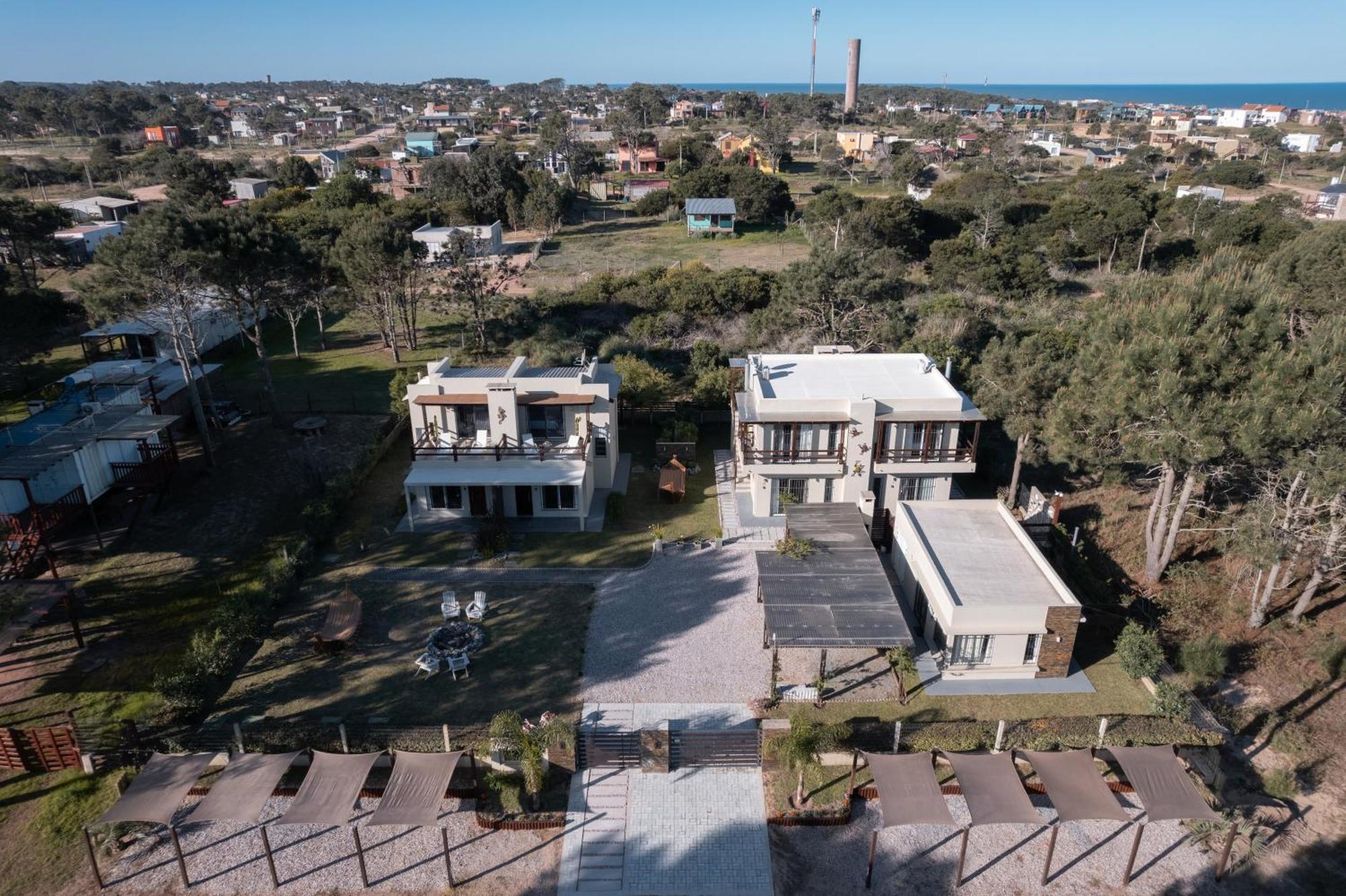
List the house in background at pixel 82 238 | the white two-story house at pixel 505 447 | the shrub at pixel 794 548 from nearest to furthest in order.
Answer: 1. the shrub at pixel 794 548
2. the white two-story house at pixel 505 447
3. the house in background at pixel 82 238

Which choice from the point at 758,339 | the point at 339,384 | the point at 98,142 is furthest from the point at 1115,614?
the point at 98,142

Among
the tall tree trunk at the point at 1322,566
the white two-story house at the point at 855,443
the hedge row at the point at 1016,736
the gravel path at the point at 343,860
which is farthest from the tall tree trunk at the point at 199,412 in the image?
the tall tree trunk at the point at 1322,566

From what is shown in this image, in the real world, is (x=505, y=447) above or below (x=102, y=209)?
below

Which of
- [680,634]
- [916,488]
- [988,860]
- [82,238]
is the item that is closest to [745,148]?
[82,238]

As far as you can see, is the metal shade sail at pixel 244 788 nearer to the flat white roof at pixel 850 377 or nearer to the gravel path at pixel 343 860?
the gravel path at pixel 343 860

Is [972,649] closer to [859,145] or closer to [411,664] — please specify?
[411,664]

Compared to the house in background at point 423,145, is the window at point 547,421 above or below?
below

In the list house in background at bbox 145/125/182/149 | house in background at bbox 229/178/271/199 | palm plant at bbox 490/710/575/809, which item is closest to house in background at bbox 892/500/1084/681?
palm plant at bbox 490/710/575/809

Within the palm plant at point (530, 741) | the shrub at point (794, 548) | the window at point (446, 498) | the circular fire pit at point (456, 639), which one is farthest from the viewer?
the window at point (446, 498)
